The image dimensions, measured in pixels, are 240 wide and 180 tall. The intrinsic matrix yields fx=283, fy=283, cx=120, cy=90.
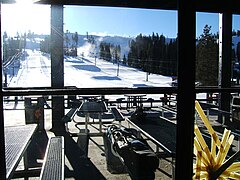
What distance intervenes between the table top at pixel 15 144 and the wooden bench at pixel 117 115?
2.09m

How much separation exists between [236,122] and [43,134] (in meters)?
2.54

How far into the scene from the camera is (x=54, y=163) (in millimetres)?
2432

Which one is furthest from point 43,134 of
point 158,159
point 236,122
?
point 236,122

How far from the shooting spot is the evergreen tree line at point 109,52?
11.7 feet

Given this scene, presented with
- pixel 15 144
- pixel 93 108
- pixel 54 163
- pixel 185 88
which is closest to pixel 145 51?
pixel 54 163

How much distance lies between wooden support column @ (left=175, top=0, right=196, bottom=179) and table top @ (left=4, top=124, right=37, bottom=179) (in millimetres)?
1238

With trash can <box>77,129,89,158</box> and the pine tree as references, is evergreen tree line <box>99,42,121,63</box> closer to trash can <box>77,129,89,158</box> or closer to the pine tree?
the pine tree

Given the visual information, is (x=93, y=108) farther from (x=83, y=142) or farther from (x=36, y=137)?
(x=36, y=137)

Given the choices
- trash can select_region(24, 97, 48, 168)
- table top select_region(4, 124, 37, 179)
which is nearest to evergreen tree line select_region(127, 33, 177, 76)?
trash can select_region(24, 97, 48, 168)

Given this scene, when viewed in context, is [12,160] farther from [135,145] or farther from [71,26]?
[71,26]

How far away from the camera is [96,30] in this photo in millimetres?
3721

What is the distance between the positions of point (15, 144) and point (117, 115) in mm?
3045

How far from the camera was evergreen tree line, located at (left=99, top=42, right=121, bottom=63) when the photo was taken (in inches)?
140

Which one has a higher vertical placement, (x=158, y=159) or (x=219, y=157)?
(x=219, y=157)
